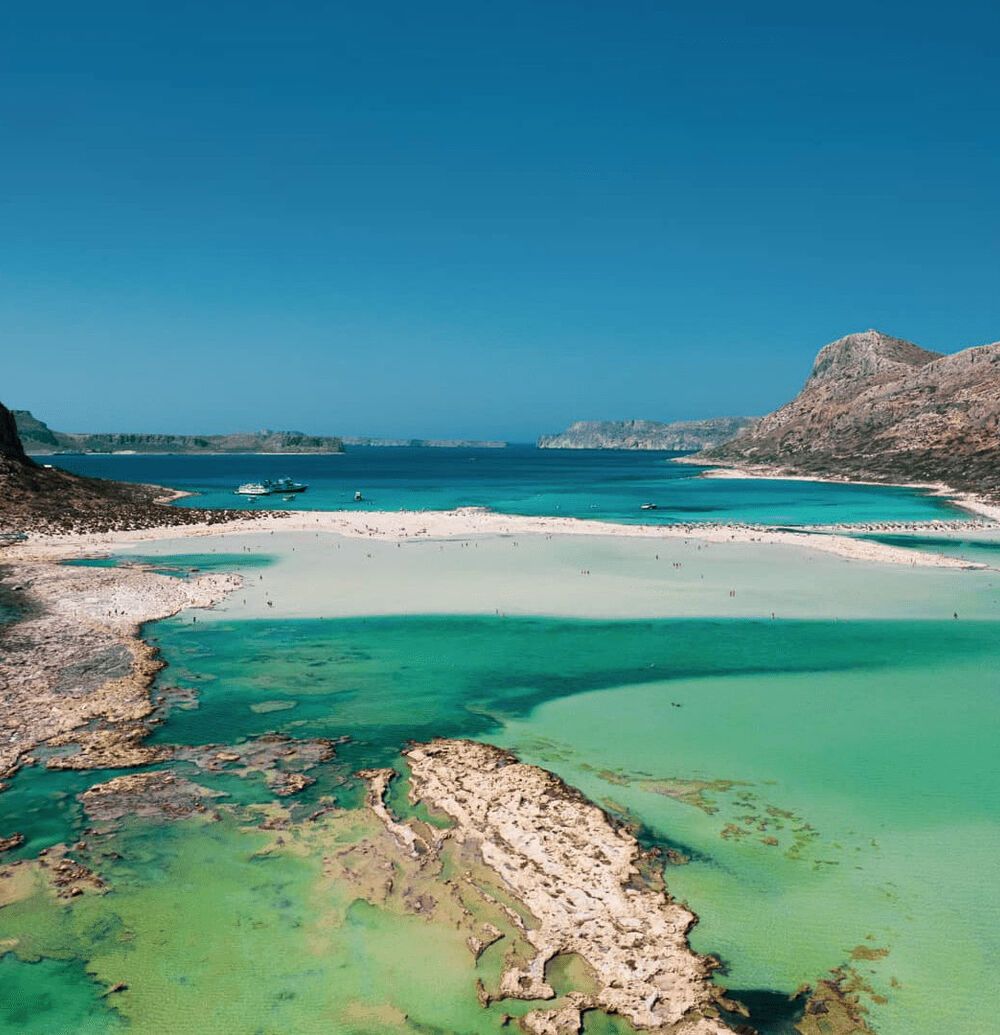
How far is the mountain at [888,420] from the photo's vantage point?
112m

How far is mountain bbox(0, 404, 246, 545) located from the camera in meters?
54.8

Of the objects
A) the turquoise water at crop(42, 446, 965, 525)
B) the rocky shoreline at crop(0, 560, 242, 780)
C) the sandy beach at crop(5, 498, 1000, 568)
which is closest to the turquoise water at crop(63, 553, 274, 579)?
the rocky shoreline at crop(0, 560, 242, 780)

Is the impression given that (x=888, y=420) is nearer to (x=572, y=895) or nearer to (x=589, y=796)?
(x=589, y=796)

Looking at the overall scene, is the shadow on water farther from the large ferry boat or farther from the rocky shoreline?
the large ferry boat

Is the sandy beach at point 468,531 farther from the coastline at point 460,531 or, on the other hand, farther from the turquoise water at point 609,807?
the turquoise water at point 609,807

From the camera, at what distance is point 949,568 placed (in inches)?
1700

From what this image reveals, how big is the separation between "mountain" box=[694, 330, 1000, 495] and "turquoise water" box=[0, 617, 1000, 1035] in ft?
274

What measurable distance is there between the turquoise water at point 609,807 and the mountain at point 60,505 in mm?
35139

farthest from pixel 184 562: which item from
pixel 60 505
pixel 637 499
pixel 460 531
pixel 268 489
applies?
pixel 637 499

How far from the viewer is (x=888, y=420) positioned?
13775 cm

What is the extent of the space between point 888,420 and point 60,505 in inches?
5155

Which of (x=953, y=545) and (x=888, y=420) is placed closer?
(x=953, y=545)

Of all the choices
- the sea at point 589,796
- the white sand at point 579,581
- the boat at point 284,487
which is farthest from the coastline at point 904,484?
the boat at point 284,487

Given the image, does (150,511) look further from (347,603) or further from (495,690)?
(495,690)
